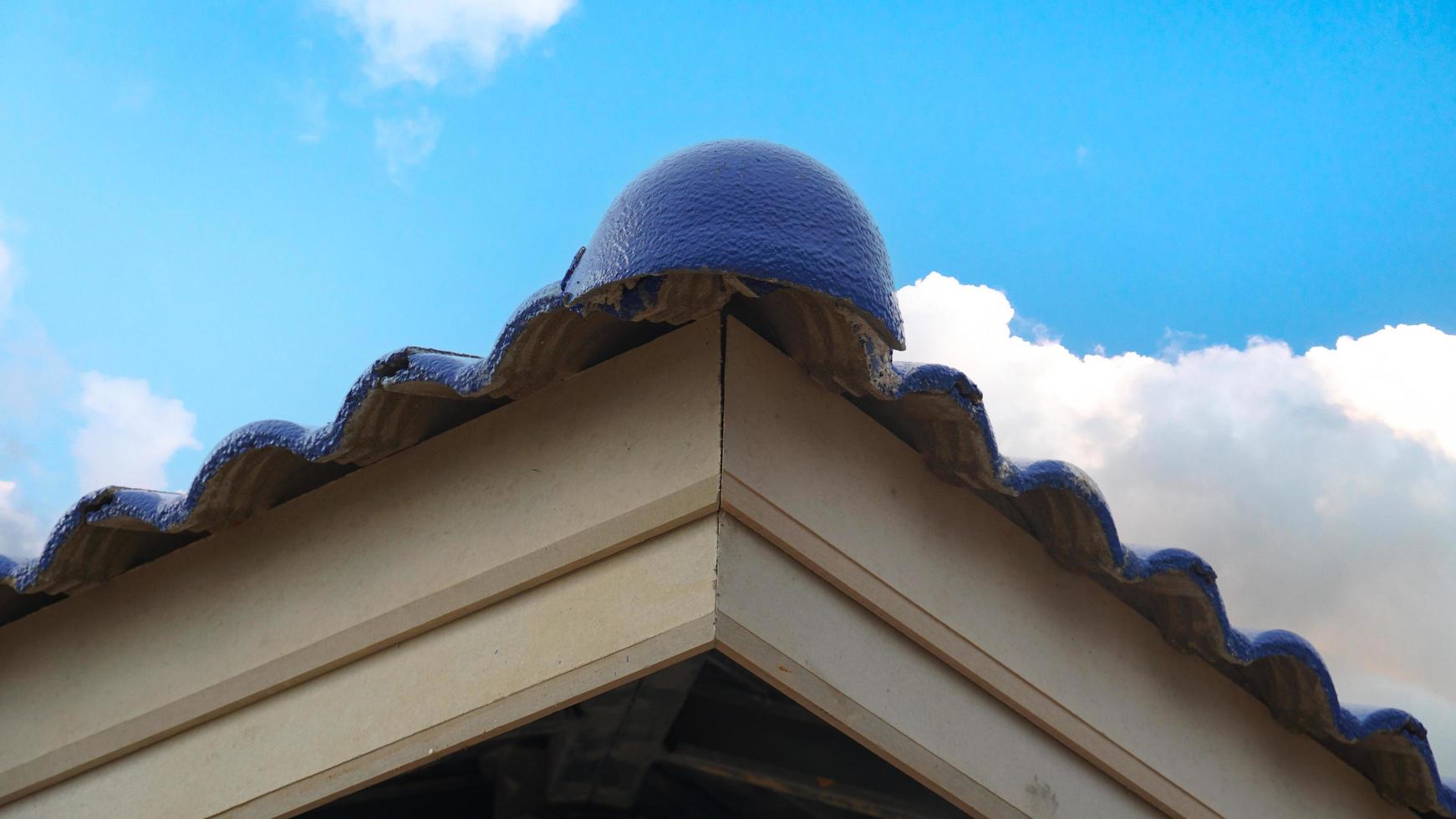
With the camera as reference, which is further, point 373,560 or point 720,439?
point 373,560

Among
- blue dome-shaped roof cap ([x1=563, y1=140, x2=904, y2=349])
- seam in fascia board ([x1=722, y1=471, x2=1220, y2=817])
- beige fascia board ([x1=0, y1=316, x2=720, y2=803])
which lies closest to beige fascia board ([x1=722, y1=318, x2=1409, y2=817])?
seam in fascia board ([x1=722, y1=471, x2=1220, y2=817])

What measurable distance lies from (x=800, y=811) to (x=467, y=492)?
56.8 inches

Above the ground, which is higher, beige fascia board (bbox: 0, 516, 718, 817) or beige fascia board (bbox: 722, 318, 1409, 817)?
beige fascia board (bbox: 722, 318, 1409, 817)

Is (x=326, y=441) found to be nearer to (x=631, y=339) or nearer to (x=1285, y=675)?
(x=631, y=339)

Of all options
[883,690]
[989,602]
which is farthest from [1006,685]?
[883,690]

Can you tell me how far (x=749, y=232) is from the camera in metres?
2.04

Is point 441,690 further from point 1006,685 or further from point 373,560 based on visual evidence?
point 1006,685

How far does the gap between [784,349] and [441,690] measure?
93 centimetres

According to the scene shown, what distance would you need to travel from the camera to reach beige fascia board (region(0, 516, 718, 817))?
216cm

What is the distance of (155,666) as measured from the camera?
2.85 m

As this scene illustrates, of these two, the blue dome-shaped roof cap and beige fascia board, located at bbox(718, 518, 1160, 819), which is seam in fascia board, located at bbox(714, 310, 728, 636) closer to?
beige fascia board, located at bbox(718, 518, 1160, 819)

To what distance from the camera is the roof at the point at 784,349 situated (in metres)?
2.07

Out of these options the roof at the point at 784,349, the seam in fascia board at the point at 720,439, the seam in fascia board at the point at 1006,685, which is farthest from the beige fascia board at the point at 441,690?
the roof at the point at 784,349

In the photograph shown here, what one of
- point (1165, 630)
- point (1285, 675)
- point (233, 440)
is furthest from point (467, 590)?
point (1285, 675)
